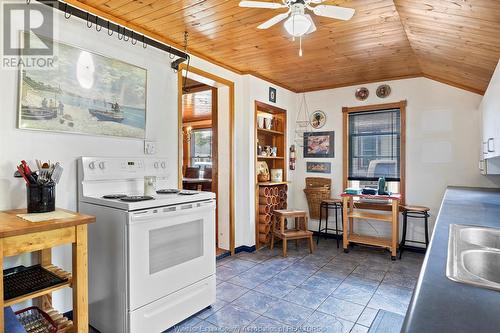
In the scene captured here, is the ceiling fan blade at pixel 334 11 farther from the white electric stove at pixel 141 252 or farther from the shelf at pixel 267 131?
the shelf at pixel 267 131

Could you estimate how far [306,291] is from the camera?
276 cm

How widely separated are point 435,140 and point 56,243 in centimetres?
418

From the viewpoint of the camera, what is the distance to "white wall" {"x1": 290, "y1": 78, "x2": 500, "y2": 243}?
3.70m

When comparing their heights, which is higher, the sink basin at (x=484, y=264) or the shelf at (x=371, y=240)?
the sink basin at (x=484, y=264)

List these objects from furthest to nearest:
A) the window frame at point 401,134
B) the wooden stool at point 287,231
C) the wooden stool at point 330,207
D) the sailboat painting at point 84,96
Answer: the wooden stool at point 330,207 < the window frame at point 401,134 < the wooden stool at point 287,231 < the sailboat painting at point 84,96

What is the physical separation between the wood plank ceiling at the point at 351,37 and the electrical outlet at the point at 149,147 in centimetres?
97

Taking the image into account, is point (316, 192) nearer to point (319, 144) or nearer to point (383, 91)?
point (319, 144)

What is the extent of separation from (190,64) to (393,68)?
245 centimetres

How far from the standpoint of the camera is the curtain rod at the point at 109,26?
6.70 ft

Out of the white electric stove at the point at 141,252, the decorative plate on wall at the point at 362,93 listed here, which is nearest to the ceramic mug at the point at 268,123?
the decorative plate on wall at the point at 362,93

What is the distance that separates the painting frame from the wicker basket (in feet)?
0.41

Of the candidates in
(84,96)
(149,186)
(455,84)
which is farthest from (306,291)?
(455,84)

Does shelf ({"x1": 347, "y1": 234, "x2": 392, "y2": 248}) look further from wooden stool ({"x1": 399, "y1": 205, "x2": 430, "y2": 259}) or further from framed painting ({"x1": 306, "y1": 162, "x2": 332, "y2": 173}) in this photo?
framed painting ({"x1": 306, "y1": 162, "x2": 332, "y2": 173})

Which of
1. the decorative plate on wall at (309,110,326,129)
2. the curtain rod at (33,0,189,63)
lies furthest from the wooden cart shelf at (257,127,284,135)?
the curtain rod at (33,0,189,63)
